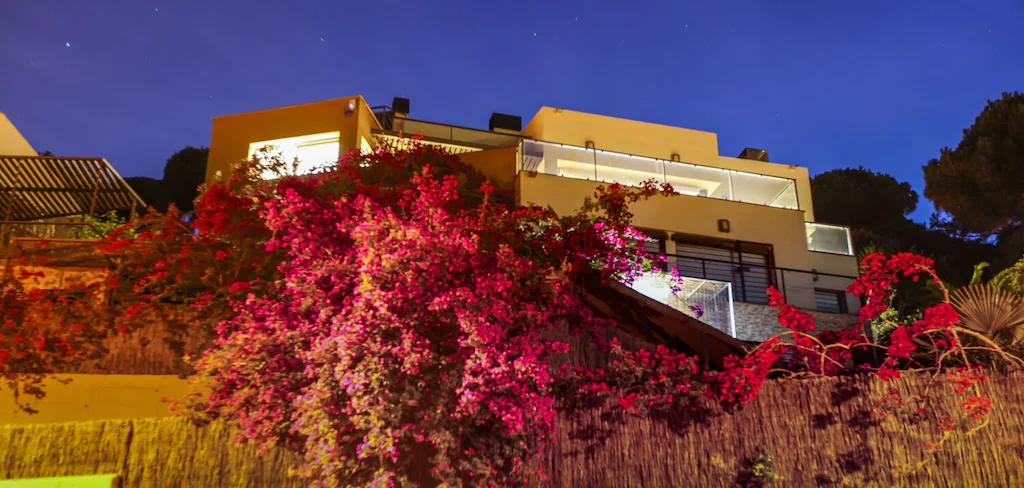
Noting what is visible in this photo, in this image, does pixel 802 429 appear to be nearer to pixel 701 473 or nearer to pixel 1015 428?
pixel 701 473

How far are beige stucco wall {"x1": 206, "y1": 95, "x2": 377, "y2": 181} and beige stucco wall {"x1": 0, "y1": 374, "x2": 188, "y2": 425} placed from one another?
710cm

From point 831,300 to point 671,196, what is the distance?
12.8 ft

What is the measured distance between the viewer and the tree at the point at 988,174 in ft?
63.5

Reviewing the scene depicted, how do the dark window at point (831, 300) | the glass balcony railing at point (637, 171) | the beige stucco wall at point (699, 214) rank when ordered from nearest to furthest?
the dark window at point (831, 300) → the beige stucco wall at point (699, 214) → the glass balcony railing at point (637, 171)

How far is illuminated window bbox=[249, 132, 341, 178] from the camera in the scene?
50.4 feet

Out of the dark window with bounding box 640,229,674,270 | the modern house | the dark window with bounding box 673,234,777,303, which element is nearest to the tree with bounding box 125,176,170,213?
the modern house

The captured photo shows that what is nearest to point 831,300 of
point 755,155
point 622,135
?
point 622,135

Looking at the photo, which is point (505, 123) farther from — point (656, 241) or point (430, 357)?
point (430, 357)

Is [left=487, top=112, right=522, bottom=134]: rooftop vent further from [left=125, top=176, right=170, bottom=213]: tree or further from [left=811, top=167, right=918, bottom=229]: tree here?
[left=125, top=176, right=170, bottom=213]: tree

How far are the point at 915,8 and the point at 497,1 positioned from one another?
5003 cm

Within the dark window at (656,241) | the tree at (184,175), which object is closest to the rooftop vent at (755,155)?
the dark window at (656,241)

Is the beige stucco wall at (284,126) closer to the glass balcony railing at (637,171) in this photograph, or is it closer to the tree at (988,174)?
the glass balcony railing at (637,171)

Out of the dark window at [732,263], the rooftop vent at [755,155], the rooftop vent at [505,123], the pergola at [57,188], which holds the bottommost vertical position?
the dark window at [732,263]

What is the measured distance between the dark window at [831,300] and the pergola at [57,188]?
12.8 meters
